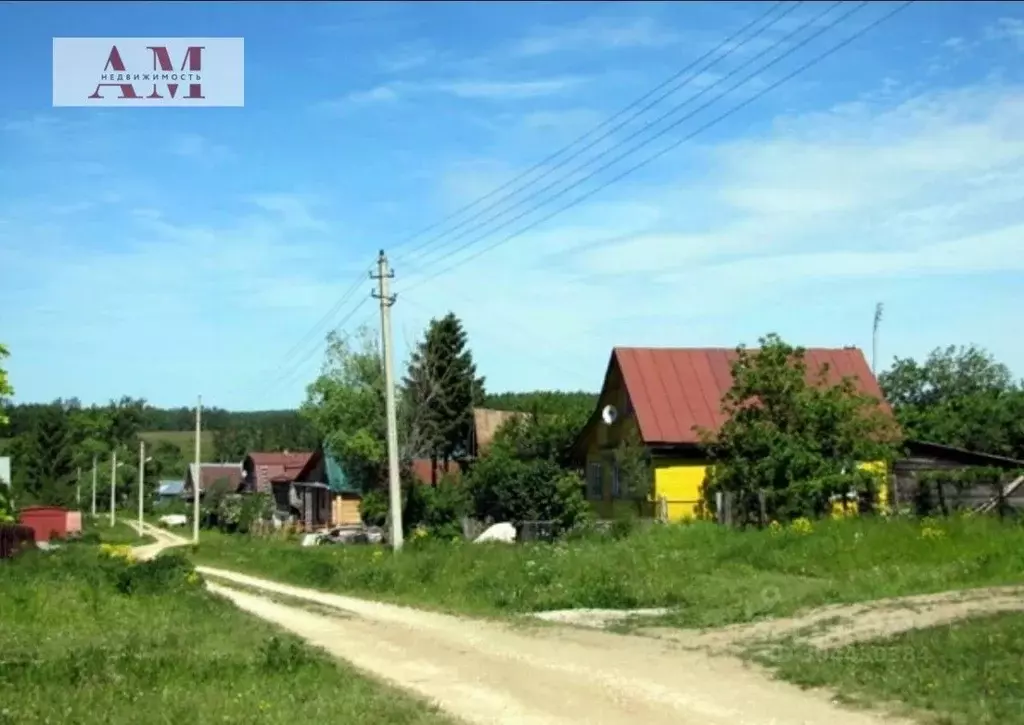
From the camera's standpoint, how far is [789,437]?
32438mm

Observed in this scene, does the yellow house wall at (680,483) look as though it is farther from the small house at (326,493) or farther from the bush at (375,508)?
the small house at (326,493)

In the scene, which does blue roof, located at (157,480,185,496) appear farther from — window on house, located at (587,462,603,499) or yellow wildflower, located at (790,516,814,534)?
yellow wildflower, located at (790,516,814,534)

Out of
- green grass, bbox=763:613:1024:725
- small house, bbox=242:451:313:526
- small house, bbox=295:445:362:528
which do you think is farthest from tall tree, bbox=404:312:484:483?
green grass, bbox=763:613:1024:725

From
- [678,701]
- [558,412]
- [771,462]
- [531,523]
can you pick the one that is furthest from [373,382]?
[678,701]

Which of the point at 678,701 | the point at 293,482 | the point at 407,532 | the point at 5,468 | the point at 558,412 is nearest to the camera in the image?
the point at 678,701

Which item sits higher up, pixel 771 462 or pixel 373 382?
pixel 373 382

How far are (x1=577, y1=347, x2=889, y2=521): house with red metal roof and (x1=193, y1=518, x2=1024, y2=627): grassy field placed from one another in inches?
347

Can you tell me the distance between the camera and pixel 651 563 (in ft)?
74.7

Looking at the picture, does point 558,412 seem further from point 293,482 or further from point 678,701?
point 678,701

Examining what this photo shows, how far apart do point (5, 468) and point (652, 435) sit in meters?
42.7

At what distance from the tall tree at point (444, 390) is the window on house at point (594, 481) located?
1807 centimetres

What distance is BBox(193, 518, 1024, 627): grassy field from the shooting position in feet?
59.8

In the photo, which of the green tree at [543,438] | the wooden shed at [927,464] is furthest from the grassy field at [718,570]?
the green tree at [543,438]

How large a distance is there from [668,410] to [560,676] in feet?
85.1
